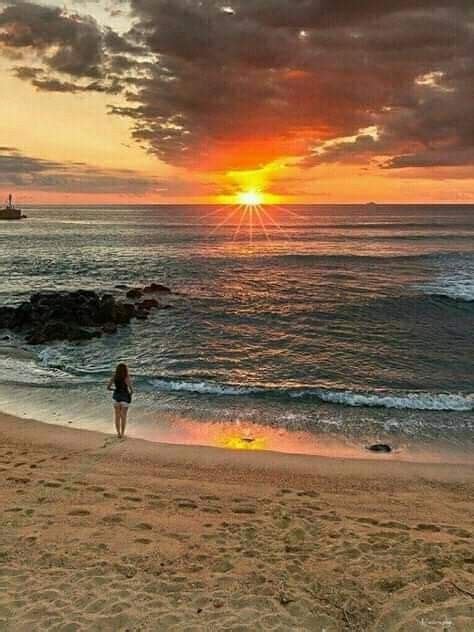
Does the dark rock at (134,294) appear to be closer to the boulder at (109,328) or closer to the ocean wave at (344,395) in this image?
the boulder at (109,328)

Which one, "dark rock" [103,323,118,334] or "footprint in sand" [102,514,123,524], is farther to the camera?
"dark rock" [103,323,118,334]

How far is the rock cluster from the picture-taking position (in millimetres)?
23859

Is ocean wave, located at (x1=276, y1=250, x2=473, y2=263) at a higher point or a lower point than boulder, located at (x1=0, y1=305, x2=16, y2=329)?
higher

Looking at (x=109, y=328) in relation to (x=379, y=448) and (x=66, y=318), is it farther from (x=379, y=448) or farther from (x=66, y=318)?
(x=379, y=448)

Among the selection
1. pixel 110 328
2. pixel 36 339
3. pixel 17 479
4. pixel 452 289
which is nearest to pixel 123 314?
pixel 110 328

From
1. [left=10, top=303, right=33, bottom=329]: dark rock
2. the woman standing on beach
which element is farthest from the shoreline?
[left=10, top=303, right=33, bottom=329]: dark rock

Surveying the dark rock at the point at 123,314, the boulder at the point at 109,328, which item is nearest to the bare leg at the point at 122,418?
the boulder at the point at 109,328

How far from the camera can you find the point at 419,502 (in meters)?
9.69

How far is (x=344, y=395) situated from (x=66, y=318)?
15.8 m

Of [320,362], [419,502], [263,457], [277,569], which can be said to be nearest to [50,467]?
[263,457]

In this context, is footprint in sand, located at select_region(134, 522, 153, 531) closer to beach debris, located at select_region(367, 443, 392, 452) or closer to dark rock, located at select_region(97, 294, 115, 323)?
beach debris, located at select_region(367, 443, 392, 452)

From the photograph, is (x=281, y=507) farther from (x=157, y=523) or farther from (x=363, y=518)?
(x=157, y=523)

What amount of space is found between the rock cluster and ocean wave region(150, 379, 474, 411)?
27.0 feet

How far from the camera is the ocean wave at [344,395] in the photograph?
51.6 ft
